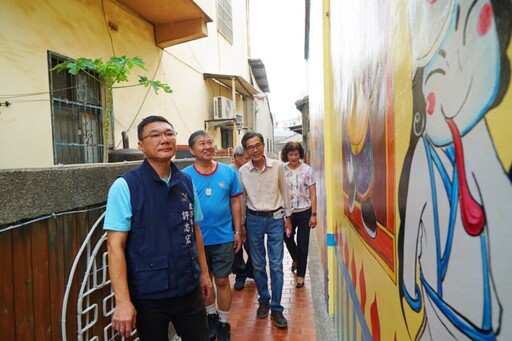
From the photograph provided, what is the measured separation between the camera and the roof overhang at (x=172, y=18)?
281 inches

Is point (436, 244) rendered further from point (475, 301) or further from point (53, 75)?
point (53, 75)

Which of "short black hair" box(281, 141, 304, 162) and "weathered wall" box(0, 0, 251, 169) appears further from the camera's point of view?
"short black hair" box(281, 141, 304, 162)

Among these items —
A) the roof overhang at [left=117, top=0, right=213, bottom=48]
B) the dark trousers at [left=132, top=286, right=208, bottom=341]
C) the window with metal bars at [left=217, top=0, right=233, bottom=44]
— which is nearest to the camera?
the dark trousers at [left=132, top=286, right=208, bottom=341]

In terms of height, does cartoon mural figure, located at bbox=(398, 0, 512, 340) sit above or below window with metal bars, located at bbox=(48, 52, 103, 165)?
below

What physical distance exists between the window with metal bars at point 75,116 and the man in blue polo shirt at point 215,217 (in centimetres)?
304

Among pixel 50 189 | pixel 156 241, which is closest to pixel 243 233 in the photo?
pixel 156 241

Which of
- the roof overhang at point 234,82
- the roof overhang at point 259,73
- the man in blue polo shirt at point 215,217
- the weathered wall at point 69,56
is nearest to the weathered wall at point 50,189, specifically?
the man in blue polo shirt at point 215,217

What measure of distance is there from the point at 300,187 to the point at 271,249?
107cm

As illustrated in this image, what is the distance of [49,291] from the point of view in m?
1.96

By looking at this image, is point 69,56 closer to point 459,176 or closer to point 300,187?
point 300,187

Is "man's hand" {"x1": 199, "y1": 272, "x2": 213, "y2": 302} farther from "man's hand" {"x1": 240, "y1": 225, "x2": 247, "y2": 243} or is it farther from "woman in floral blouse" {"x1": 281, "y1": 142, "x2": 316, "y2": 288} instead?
"woman in floral blouse" {"x1": 281, "y1": 142, "x2": 316, "y2": 288}

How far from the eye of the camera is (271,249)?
361cm

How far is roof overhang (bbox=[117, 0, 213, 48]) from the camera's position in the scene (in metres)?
7.13

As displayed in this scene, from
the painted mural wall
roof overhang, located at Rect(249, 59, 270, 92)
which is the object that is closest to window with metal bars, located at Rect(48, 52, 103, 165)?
the painted mural wall
